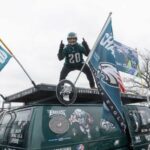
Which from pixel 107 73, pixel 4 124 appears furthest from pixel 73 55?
pixel 4 124

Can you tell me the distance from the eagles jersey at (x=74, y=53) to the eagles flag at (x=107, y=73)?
0.90m

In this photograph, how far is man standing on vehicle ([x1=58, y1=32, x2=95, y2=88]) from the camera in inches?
289

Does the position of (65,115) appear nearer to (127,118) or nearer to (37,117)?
(37,117)

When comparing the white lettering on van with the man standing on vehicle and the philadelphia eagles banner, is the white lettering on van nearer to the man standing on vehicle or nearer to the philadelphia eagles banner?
the man standing on vehicle

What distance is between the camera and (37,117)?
4.62 meters

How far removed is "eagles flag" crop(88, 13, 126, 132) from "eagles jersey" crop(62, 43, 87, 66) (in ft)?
2.96

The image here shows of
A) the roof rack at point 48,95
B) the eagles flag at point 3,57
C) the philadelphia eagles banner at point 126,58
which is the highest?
the philadelphia eagles banner at point 126,58

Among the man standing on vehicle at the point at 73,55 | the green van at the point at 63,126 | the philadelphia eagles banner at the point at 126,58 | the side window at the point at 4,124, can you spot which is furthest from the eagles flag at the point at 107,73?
the philadelphia eagles banner at the point at 126,58

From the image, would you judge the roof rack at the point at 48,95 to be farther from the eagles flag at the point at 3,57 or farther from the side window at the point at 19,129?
the eagles flag at the point at 3,57

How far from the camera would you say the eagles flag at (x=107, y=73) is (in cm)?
587

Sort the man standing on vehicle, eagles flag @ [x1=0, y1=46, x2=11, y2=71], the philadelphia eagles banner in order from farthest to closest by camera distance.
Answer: the philadelphia eagles banner, the man standing on vehicle, eagles flag @ [x1=0, y1=46, x2=11, y2=71]

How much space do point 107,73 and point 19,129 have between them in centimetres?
204

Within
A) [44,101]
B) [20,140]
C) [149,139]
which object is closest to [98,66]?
[44,101]

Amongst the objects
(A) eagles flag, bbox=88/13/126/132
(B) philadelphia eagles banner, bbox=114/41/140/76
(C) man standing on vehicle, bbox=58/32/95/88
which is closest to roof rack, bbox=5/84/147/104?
(A) eagles flag, bbox=88/13/126/132
